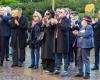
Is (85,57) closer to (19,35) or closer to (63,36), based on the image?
(63,36)

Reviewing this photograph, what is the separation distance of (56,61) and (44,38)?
1183mm

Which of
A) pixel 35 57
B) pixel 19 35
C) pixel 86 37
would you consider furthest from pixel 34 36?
pixel 86 37

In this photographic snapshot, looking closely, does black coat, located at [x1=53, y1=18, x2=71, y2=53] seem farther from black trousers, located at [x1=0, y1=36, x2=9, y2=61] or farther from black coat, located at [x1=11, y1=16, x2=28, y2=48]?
black trousers, located at [x1=0, y1=36, x2=9, y2=61]

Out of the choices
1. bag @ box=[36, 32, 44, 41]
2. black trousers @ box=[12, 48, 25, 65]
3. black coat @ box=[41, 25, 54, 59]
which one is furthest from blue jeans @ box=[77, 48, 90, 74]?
black trousers @ box=[12, 48, 25, 65]

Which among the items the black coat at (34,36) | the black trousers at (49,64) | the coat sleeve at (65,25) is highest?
the coat sleeve at (65,25)

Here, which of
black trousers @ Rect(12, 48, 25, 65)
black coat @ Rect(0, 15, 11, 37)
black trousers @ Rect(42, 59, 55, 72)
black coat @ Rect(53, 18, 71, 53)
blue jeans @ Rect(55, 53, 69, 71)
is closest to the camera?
black coat @ Rect(53, 18, 71, 53)

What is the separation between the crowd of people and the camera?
52.2 ft

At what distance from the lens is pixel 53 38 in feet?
54.8

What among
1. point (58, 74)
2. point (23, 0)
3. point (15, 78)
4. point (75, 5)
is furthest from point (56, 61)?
point (23, 0)

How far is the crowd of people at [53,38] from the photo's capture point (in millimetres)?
15914

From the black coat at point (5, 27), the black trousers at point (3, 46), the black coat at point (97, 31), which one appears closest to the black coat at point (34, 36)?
the black coat at point (5, 27)

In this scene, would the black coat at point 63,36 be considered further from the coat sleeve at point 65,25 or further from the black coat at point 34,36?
the black coat at point 34,36

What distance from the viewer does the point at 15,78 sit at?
51.8ft

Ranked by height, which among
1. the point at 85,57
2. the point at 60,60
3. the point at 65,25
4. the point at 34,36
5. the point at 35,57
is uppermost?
the point at 65,25
